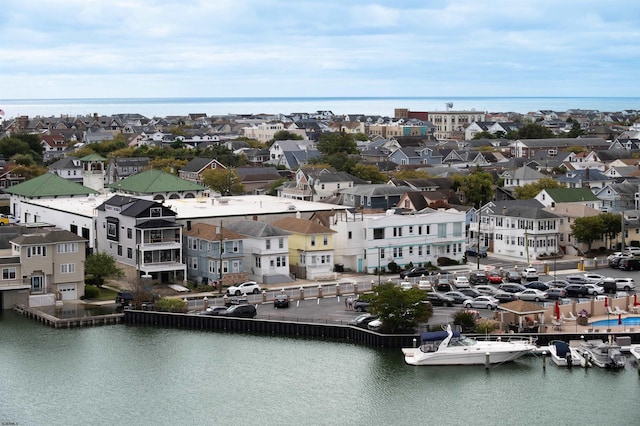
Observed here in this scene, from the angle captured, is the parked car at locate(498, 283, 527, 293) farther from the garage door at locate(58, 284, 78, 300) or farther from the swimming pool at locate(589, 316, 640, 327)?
the garage door at locate(58, 284, 78, 300)

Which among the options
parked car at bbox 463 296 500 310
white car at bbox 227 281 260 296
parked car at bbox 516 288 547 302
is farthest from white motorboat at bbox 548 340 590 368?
white car at bbox 227 281 260 296

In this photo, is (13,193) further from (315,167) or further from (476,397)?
(476,397)

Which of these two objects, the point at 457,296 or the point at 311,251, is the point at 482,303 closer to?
the point at 457,296

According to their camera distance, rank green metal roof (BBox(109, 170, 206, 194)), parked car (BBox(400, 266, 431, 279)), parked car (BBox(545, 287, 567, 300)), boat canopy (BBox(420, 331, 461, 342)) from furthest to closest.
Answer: green metal roof (BBox(109, 170, 206, 194)), parked car (BBox(400, 266, 431, 279)), parked car (BBox(545, 287, 567, 300)), boat canopy (BBox(420, 331, 461, 342))

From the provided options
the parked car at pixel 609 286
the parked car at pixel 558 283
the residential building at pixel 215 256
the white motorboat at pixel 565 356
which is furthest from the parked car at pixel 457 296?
the residential building at pixel 215 256

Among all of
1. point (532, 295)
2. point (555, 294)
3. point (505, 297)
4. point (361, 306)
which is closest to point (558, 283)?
point (555, 294)

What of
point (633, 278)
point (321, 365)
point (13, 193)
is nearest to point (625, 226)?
point (633, 278)
